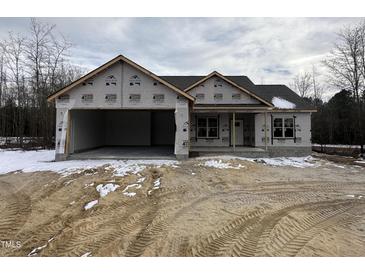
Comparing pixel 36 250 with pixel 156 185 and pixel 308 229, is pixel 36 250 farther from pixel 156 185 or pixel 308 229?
pixel 308 229

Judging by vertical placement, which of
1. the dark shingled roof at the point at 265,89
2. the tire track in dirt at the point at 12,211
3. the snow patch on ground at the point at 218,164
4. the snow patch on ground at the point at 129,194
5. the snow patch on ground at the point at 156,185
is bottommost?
the tire track in dirt at the point at 12,211

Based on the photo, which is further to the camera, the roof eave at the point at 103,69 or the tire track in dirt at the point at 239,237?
the roof eave at the point at 103,69

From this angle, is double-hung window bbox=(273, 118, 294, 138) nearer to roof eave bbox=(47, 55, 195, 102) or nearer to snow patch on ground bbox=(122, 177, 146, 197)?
roof eave bbox=(47, 55, 195, 102)

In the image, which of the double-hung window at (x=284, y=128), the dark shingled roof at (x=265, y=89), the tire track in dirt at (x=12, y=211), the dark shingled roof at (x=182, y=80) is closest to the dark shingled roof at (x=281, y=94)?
the dark shingled roof at (x=265, y=89)

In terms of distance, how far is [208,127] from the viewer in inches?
651

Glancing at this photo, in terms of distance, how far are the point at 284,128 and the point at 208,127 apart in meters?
5.32

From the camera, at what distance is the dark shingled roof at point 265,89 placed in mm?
17078

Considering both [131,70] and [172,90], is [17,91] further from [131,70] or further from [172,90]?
[172,90]

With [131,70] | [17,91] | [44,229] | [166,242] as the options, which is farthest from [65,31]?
[166,242]

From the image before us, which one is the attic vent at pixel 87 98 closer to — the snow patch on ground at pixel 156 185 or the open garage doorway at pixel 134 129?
the open garage doorway at pixel 134 129

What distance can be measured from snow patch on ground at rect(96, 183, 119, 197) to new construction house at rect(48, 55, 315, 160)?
16.6 ft

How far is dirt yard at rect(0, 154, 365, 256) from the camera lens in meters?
3.94

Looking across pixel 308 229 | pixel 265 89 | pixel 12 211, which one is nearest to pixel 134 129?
pixel 265 89

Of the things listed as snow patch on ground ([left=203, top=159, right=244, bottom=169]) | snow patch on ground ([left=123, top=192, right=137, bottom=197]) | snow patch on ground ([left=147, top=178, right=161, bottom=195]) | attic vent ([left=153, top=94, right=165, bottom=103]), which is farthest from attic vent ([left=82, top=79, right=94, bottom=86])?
snow patch on ground ([left=123, top=192, right=137, bottom=197])
